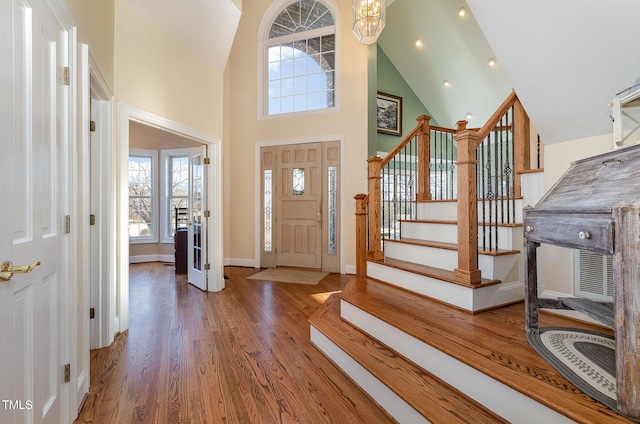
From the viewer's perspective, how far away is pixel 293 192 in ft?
17.3

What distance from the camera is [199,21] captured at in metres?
3.22

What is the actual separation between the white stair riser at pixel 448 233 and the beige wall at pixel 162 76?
9.28 feet

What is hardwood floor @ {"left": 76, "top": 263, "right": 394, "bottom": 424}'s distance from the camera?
1628 mm

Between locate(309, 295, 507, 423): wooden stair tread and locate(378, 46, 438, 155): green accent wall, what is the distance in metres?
5.02

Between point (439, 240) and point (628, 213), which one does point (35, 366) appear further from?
point (439, 240)

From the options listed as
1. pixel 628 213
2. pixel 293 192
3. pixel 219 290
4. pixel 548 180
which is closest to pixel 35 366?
pixel 628 213

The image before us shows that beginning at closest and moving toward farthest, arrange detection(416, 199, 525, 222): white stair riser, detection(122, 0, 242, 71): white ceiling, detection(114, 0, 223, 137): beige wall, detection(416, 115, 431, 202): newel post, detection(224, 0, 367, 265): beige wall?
detection(114, 0, 223, 137): beige wall
detection(122, 0, 242, 71): white ceiling
detection(416, 199, 525, 222): white stair riser
detection(416, 115, 431, 202): newel post
detection(224, 0, 367, 265): beige wall

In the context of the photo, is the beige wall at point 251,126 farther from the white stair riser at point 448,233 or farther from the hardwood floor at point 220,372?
the hardwood floor at point 220,372

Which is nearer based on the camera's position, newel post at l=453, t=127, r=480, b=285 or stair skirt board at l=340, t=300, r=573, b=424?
stair skirt board at l=340, t=300, r=573, b=424

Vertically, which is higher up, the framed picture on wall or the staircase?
the framed picture on wall

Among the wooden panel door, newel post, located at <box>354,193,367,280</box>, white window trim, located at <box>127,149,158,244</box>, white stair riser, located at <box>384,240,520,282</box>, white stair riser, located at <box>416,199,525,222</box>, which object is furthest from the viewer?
white window trim, located at <box>127,149,158,244</box>

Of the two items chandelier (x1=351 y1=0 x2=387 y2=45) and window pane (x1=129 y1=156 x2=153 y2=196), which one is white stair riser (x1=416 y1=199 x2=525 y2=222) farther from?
→ window pane (x1=129 y1=156 x2=153 y2=196)

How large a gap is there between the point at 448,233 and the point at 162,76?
11.0 feet

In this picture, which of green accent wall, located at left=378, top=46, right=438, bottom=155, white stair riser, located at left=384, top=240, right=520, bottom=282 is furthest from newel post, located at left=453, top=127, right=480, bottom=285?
green accent wall, located at left=378, top=46, right=438, bottom=155
